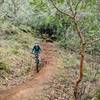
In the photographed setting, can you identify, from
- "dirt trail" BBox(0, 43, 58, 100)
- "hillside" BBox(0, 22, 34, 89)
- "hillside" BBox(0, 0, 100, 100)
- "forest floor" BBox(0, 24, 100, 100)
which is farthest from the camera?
"hillside" BBox(0, 22, 34, 89)

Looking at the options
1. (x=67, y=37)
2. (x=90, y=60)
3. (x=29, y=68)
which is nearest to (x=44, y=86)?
(x=29, y=68)

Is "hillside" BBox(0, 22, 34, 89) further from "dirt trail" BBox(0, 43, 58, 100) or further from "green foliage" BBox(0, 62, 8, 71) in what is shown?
"dirt trail" BBox(0, 43, 58, 100)

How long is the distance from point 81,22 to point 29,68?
444 centimetres

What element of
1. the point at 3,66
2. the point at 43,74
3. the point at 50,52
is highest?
the point at 50,52

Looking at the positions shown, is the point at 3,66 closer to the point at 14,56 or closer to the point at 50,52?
the point at 14,56

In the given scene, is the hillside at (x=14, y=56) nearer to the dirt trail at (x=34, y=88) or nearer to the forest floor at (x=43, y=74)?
the forest floor at (x=43, y=74)

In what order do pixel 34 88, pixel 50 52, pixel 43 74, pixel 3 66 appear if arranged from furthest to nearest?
pixel 50 52
pixel 43 74
pixel 3 66
pixel 34 88

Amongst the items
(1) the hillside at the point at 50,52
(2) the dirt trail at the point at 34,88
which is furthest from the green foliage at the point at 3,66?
(2) the dirt trail at the point at 34,88

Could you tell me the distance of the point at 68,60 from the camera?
22.7 meters

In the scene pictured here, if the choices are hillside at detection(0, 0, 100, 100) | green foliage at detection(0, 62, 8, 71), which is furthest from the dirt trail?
green foliage at detection(0, 62, 8, 71)

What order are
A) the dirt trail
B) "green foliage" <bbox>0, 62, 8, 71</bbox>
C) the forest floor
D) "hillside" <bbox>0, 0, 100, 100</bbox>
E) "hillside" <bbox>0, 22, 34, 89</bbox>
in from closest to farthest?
"hillside" <bbox>0, 0, 100, 100</bbox>
the dirt trail
the forest floor
"hillside" <bbox>0, 22, 34, 89</bbox>
"green foliage" <bbox>0, 62, 8, 71</bbox>

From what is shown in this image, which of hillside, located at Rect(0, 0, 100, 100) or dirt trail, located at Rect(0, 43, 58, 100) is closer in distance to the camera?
hillside, located at Rect(0, 0, 100, 100)

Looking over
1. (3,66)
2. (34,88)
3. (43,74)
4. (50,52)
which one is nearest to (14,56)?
(3,66)

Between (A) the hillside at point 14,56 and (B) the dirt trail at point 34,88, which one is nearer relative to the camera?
(B) the dirt trail at point 34,88
